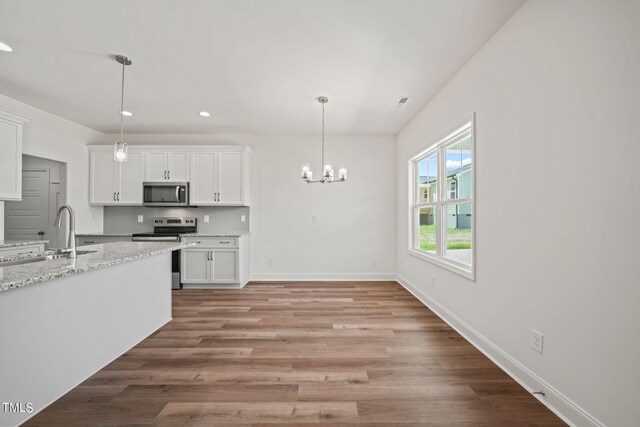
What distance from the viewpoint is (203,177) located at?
4.86m

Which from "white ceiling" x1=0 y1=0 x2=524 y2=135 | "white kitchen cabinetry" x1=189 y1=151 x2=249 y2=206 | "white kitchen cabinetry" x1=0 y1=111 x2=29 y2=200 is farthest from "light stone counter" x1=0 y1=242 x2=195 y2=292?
"white kitchen cabinetry" x1=189 y1=151 x2=249 y2=206

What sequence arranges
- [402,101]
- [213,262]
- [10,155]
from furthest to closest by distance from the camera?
[213,262], [402,101], [10,155]

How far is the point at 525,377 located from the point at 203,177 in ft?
15.7

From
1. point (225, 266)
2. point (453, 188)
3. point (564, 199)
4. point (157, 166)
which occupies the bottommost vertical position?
point (225, 266)

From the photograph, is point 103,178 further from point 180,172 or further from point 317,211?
point 317,211

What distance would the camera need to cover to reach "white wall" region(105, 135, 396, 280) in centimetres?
523

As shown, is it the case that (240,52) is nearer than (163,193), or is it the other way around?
(240,52)

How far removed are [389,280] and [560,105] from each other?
395 cm

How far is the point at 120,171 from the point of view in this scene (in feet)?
15.9

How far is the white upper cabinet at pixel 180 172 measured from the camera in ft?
15.9

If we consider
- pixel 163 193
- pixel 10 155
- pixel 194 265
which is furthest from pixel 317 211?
pixel 10 155

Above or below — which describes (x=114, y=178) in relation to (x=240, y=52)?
below

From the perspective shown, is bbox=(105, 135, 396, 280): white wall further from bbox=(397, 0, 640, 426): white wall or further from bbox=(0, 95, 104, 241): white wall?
bbox=(397, 0, 640, 426): white wall

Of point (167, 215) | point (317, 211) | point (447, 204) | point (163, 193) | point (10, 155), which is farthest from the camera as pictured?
point (317, 211)
